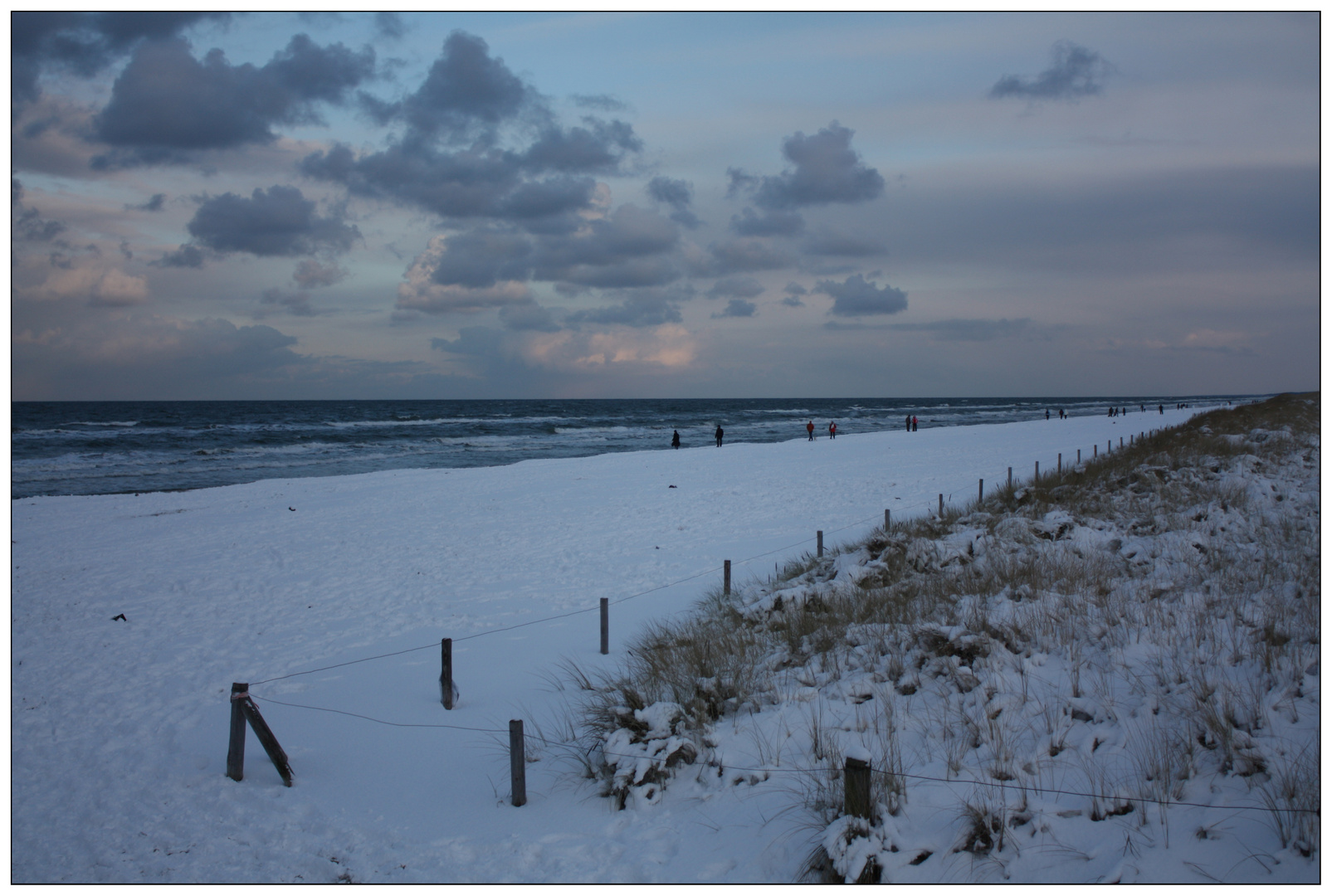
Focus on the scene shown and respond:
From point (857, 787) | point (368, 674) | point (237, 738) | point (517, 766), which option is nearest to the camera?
point (857, 787)

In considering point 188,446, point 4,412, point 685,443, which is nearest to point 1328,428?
point 4,412

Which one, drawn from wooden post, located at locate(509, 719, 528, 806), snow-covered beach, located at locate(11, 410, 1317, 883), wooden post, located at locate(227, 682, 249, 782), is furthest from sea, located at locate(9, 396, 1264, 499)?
wooden post, located at locate(509, 719, 528, 806)

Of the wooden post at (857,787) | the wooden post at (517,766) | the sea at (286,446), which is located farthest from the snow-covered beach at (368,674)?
the sea at (286,446)

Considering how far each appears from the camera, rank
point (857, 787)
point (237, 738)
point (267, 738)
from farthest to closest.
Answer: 1. point (237, 738)
2. point (267, 738)
3. point (857, 787)

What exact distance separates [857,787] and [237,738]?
6066mm

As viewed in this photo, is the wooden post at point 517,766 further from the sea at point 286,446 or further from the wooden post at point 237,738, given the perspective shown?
the sea at point 286,446

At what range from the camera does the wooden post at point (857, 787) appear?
190 inches

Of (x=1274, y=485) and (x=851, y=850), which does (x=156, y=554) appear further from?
(x=1274, y=485)

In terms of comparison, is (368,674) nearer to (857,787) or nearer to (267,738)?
(267,738)

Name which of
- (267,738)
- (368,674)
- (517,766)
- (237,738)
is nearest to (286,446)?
(368,674)

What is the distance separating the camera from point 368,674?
400 inches

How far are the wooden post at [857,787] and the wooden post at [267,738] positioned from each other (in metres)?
5.49

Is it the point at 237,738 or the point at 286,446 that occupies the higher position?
the point at 286,446

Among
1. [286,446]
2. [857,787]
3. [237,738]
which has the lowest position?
[237,738]
